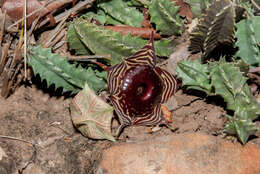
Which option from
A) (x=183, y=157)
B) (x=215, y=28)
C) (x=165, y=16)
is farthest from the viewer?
(x=165, y=16)

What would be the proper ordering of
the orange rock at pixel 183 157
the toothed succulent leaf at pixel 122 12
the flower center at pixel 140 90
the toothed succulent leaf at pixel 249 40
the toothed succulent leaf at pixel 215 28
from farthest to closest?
the toothed succulent leaf at pixel 122 12, the flower center at pixel 140 90, the toothed succulent leaf at pixel 249 40, the toothed succulent leaf at pixel 215 28, the orange rock at pixel 183 157

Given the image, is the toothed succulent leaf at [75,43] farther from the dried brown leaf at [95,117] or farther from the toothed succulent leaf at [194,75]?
the toothed succulent leaf at [194,75]

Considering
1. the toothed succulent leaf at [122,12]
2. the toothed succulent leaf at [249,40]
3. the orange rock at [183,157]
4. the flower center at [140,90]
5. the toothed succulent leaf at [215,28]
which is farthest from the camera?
the toothed succulent leaf at [122,12]

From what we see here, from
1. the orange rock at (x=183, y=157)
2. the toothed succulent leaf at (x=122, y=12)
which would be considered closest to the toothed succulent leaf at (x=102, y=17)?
the toothed succulent leaf at (x=122, y=12)

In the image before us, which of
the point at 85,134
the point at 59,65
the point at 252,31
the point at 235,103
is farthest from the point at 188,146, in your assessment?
the point at 59,65

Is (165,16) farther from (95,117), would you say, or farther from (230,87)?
(95,117)

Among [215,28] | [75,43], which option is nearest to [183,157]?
[215,28]
